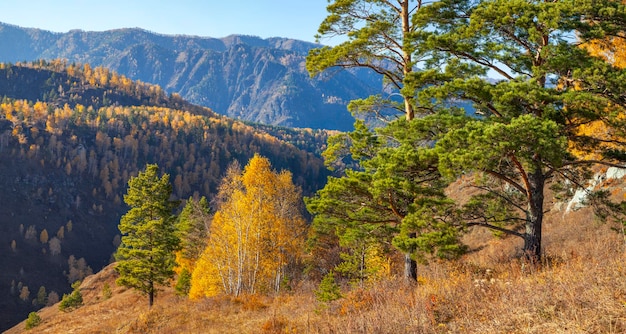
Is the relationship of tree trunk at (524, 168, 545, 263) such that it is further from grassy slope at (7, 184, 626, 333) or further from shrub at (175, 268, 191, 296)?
shrub at (175, 268, 191, 296)

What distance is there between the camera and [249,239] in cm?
2756

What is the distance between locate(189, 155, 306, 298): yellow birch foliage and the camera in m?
27.0

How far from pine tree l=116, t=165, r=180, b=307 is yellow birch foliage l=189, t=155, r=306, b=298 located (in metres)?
3.29

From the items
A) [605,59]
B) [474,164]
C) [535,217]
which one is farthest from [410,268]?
[605,59]

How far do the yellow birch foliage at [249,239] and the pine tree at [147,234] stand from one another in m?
3.29

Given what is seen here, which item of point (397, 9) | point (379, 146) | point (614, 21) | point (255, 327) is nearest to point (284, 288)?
point (255, 327)

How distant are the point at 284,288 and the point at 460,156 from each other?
23.4m

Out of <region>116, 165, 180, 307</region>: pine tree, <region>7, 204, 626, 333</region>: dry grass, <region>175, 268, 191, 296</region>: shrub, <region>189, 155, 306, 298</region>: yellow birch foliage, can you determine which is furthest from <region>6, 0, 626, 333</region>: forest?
<region>175, 268, 191, 296</region>: shrub

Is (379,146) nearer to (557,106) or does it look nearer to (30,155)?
(557,106)

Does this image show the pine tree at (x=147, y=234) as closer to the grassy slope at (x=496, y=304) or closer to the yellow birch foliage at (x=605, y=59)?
the grassy slope at (x=496, y=304)

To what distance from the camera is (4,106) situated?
199250 mm

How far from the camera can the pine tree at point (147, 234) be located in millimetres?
29250

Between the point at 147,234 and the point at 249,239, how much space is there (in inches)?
324

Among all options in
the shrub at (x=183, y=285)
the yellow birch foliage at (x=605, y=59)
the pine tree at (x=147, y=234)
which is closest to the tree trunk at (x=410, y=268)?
the yellow birch foliage at (x=605, y=59)
